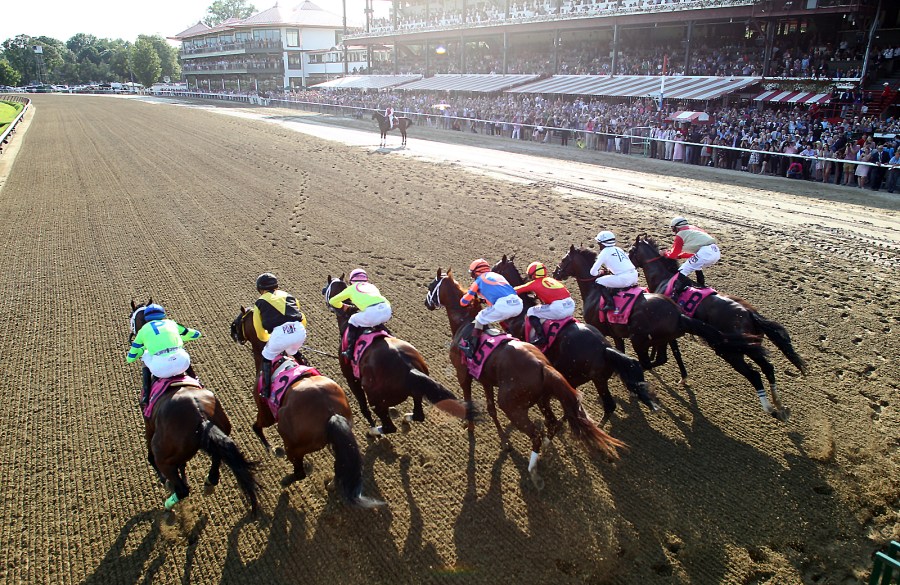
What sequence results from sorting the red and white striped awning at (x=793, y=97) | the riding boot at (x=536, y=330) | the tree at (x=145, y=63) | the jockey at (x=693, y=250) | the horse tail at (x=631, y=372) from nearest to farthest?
1. the horse tail at (x=631, y=372)
2. the riding boot at (x=536, y=330)
3. the jockey at (x=693, y=250)
4. the red and white striped awning at (x=793, y=97)
5. the tree at (x=145, y=63)

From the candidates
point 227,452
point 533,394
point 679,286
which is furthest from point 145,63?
point 533,394

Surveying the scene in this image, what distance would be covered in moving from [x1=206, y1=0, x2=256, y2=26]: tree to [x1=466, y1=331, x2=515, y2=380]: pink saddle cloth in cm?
13881

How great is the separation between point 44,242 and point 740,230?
1481 cm

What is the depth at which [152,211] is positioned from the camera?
48.0 ft

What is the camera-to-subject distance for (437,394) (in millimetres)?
5258

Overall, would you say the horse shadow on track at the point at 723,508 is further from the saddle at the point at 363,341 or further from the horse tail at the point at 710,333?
the saddle at the point at 363,341

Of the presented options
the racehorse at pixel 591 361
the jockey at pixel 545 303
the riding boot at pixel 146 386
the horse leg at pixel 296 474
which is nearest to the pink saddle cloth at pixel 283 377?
the horse leg at pixel 296 474

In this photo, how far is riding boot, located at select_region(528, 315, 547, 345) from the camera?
6.06m

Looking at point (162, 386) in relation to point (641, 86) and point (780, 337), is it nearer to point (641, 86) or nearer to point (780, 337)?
point (780, 337)

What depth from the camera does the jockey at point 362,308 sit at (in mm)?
5766

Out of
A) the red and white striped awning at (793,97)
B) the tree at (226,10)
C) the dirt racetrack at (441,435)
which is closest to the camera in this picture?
the dirt racetrack at (441,435)

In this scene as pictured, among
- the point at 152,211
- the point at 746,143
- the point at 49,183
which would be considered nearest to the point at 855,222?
the point at 746,143

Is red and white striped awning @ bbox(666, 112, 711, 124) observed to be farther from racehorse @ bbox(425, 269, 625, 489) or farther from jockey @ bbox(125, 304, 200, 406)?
jockey @ bbox(125, 304, 200, 406)

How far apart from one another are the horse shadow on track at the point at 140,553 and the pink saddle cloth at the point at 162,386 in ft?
2.86
